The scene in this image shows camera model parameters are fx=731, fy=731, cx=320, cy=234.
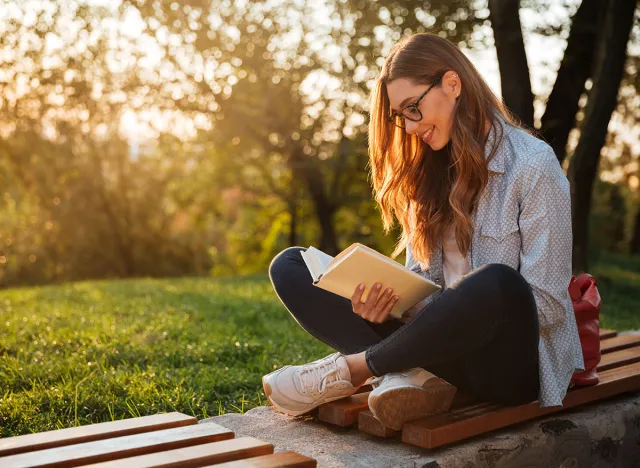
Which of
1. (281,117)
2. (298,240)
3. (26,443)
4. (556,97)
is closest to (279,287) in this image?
(26,443)

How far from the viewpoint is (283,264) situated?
285 centimetres

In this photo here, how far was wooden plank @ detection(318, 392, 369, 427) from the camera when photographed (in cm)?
246

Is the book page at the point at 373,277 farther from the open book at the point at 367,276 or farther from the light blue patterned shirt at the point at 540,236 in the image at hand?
the light blue patterned shirt at the point at 540,236

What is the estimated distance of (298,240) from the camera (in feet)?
52.2

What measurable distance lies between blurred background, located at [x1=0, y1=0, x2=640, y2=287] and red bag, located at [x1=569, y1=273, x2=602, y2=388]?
342 cm

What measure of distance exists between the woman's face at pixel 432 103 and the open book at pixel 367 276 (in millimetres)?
545

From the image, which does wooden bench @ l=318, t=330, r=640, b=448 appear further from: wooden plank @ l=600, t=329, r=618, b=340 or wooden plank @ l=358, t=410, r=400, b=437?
wooden plank @ l=600, t=329, r=618, b=340

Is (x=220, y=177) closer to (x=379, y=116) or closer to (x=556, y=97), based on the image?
(x=556, y=97)

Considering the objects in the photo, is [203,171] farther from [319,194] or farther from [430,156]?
[430,156]

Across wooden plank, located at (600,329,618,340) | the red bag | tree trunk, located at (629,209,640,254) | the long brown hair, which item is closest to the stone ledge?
the red bag

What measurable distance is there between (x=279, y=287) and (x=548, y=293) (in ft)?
3.29

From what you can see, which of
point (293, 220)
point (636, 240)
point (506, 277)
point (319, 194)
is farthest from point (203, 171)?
point (506, 277)

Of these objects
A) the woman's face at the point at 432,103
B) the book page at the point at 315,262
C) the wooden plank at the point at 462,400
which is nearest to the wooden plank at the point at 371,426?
the wooden plank at the point at 462,400

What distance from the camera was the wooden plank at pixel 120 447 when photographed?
6.27ft
